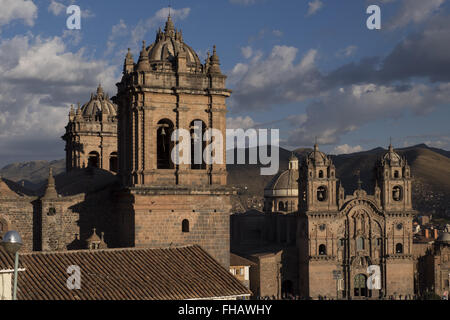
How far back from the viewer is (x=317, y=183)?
64.5 m

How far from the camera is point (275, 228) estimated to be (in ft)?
244

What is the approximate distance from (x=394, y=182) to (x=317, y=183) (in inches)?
340

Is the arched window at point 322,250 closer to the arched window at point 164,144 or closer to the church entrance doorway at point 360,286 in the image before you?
the church entrance doorway at point 360,286

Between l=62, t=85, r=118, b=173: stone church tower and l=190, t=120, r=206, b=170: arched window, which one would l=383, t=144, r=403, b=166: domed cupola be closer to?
l=62, t=85, r=118, b=173: stone church tower

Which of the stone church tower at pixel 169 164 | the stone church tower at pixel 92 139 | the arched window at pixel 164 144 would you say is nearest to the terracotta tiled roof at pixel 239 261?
the stone church tower at pixel 92 139

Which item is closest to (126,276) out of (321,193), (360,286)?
(321,193)

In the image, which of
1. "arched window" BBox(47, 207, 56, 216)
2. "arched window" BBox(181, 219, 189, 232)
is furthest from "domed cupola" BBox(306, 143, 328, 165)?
"arched window" BBox(47, 207, 56, 216)

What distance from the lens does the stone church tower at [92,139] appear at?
1523 inches

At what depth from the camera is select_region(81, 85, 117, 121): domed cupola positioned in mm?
39469

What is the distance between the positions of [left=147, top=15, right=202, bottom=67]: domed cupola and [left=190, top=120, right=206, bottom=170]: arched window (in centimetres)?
271

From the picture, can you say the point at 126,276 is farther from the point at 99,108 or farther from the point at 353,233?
the point at 353,233

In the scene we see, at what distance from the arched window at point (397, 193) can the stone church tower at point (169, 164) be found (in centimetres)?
4487

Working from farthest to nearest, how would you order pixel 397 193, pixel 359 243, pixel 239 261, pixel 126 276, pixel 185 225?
pixel 397 193 → pixel 359 243 → pixel 239 261 → pixel 185 225 → pixel 126 276
